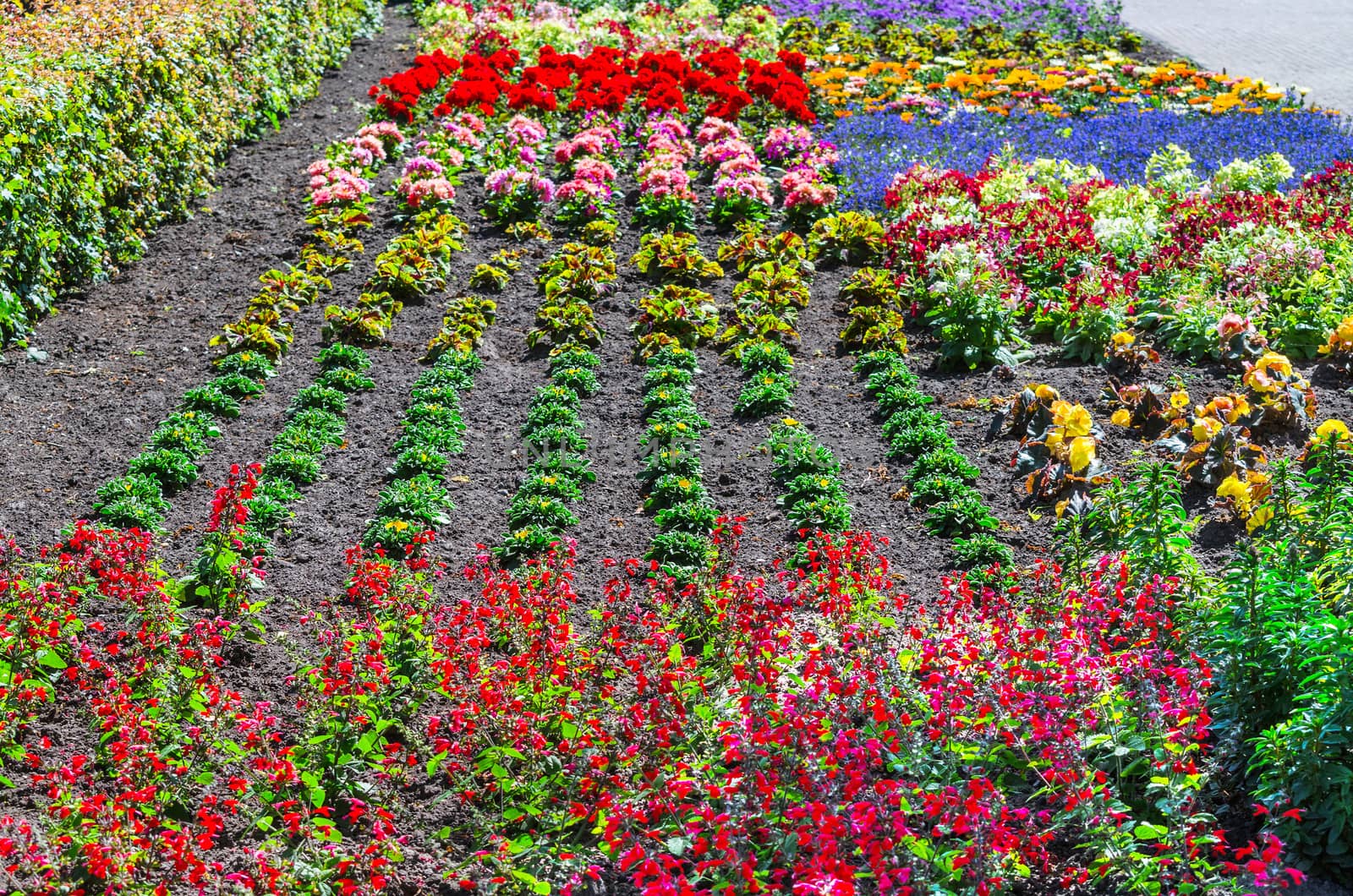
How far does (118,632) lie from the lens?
4.74 meters

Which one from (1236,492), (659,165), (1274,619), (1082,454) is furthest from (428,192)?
(1274,619)

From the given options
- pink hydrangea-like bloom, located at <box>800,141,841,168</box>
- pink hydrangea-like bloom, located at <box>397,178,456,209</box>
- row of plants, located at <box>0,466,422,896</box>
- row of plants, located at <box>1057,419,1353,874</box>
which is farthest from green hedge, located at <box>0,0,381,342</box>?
row of plants, located at <box>1057,419,1353,874</box>

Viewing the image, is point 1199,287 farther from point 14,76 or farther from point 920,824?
point 14,76

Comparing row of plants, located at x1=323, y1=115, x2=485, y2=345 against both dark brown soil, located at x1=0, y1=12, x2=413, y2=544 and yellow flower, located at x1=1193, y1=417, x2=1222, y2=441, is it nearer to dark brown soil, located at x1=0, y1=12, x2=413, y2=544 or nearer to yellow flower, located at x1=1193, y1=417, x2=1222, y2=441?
dark brown soil, located at x1=0, y1=12, x2=413, y2=544

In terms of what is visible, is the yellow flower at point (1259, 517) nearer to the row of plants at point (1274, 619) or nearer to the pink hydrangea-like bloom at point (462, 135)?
the row of plants at point (1274, 619)

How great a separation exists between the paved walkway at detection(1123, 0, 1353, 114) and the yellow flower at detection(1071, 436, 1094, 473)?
30.8 feet

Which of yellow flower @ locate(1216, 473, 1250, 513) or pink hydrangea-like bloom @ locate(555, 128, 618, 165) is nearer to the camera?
yellow flower @ locate(1216, 473, 1250, 513)

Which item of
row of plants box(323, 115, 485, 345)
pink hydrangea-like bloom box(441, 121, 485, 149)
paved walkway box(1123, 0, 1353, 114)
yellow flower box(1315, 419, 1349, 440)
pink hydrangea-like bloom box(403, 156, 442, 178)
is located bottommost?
row of plants box(323, 115, 485, 345)

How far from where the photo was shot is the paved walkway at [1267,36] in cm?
1405

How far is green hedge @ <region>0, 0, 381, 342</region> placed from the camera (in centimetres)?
761

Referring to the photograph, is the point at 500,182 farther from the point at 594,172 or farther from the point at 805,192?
the point at 805,192

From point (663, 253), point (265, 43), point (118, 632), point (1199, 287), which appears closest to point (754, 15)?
point (265, 43)

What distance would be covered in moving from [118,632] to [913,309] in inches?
215

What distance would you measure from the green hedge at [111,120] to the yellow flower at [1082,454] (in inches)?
254
